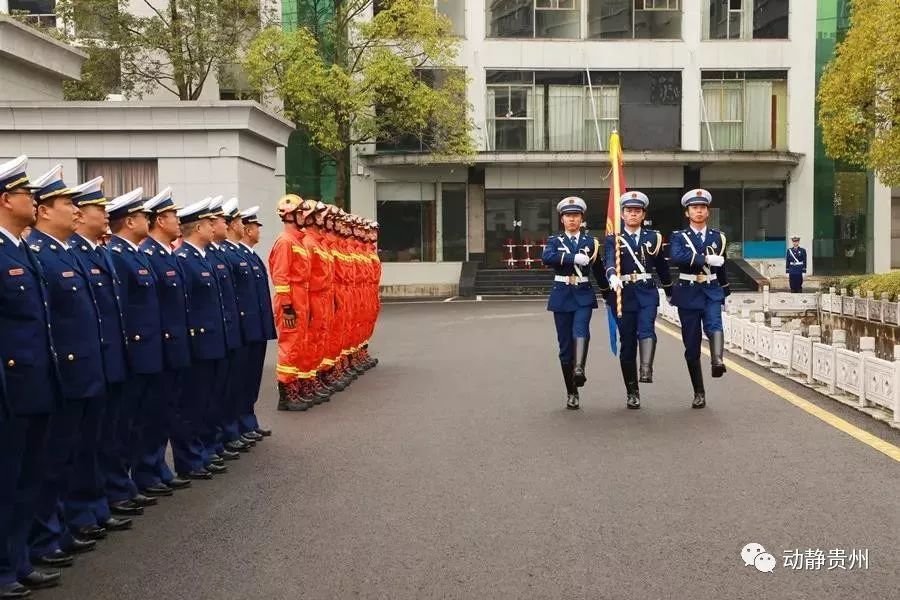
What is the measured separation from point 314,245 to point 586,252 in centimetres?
278

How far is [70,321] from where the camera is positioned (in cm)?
548

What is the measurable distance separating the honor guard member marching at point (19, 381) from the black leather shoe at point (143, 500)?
1387 mm

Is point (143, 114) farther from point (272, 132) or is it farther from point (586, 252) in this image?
point (586, 252)

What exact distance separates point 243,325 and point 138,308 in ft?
6.40

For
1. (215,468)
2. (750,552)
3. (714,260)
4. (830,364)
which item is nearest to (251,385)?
(215,468)

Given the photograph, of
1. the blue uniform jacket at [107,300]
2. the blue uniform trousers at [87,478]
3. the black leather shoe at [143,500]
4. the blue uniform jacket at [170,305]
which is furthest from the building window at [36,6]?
the blue uniform trousers at [87,478]

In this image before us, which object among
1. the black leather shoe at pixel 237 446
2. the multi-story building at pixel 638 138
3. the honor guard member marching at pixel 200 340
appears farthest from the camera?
the multi-story building at pixel 638 138

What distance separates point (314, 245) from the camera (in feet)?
36.0

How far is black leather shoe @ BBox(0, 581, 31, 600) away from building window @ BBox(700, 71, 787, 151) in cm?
3589

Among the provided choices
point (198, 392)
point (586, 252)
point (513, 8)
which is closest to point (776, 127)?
point (513, 8)

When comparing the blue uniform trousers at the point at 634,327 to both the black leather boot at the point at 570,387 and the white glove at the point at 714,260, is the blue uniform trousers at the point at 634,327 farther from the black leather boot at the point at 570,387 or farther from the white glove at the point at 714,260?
the white glove at the point at 714,260

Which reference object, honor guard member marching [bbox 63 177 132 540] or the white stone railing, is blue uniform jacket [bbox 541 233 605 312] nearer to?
the white stone railing

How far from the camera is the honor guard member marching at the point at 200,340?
24.7 feet

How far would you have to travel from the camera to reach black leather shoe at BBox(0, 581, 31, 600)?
4.85 meters
